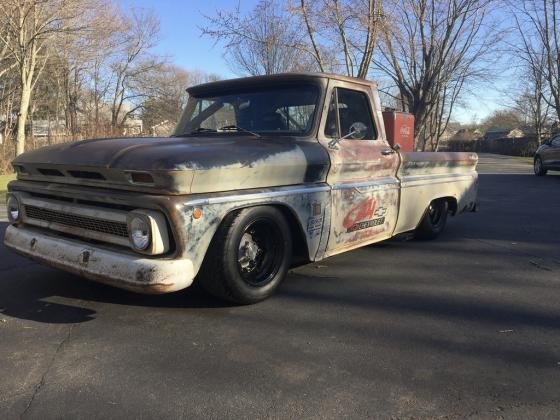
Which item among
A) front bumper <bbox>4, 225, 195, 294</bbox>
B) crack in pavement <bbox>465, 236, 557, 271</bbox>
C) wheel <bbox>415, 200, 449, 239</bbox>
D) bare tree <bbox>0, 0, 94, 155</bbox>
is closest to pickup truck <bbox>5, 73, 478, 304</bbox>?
front bumper <bbox>4, 225, 195, 294</bbox>

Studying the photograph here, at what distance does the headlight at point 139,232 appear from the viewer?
339 centimetres

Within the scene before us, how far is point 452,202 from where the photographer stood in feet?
22.4

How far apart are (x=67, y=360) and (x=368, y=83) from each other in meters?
3.78

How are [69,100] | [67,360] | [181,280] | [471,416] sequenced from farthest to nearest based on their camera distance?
1. [69,100]
2. [181,280]
3. [67,360]
4. [471,416]

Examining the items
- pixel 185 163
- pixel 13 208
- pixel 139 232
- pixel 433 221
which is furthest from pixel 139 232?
pixel 433 221

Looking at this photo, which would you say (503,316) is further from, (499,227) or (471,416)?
(499,227)

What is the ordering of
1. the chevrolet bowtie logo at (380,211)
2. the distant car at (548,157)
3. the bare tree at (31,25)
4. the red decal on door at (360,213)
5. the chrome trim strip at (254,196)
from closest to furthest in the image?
the chrome trim strip at (254,196)
the red decal on door at (360,213)
the chevrolet bowtie logo at (380,211)
the distant car at (548,157)
the bare tree at (31,25)

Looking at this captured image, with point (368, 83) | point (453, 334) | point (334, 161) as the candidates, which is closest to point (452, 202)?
point (368, 83)

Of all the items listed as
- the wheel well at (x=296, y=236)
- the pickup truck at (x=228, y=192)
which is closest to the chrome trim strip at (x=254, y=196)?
the pickup truck at (x=228, y=192)

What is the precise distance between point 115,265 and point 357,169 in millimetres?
2404

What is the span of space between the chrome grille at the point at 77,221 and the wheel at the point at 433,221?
13.1 ft

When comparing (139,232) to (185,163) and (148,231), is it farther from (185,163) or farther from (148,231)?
(185,163)

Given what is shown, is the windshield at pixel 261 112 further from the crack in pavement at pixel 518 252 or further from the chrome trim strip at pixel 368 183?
the crack in pavement at pixel 518 252

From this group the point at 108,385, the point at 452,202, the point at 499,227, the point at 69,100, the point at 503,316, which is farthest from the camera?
the point at 69,100
